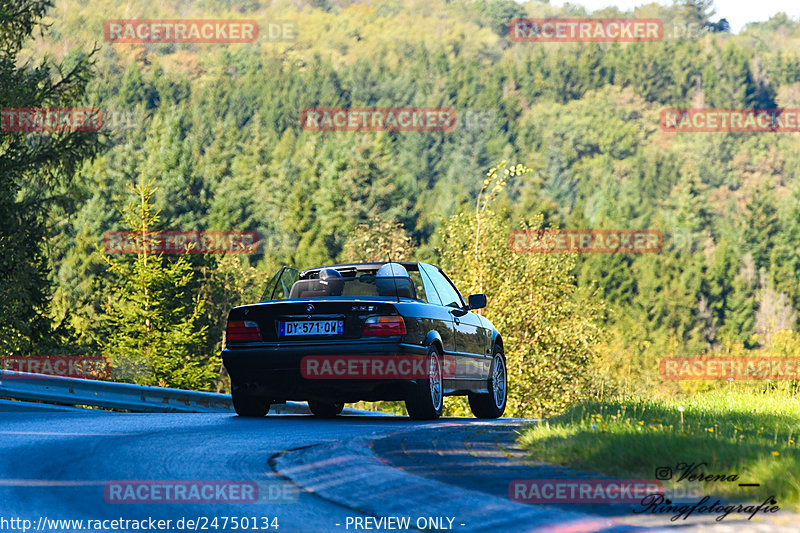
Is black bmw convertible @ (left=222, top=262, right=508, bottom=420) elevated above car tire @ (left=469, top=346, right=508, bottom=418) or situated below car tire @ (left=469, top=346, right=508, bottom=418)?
above

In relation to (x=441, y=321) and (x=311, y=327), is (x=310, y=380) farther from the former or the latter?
(x=441, y=321)

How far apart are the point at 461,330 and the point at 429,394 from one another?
58.8 inches

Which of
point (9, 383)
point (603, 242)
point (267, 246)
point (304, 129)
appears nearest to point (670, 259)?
point (603, 242)

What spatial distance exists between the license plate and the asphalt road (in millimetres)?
1704

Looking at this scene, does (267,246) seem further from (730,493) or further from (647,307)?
(730,493)

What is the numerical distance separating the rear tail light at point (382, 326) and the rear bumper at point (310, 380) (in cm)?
8

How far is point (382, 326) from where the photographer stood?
411 inches

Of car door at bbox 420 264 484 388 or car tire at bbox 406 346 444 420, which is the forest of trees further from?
car tire at bbox 406 346 444 420

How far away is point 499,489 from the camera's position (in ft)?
18.1

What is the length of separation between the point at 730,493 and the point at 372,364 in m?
5.46

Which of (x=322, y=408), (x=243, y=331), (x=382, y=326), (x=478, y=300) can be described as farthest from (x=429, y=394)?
(x=322, y=408)

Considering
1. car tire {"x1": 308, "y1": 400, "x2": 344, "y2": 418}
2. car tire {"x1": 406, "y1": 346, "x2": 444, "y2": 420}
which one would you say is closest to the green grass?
car tire {"x1": 406, "y1": 346, "x2": 444, "y2": 420}

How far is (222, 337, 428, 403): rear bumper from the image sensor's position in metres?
10.4

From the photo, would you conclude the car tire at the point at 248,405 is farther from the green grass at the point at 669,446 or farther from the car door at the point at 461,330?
the green grass at the point at 669,446
